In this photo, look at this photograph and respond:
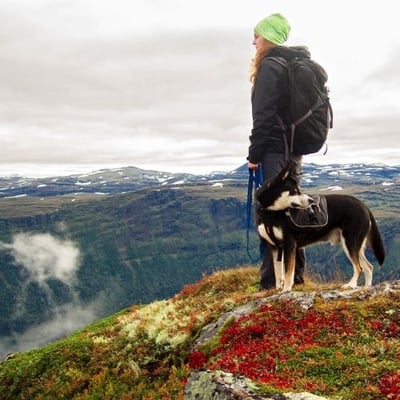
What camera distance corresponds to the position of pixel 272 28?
12578 mm

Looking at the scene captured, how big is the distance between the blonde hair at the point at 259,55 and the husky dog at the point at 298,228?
2.88 m

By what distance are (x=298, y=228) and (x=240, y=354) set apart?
11.9 feet

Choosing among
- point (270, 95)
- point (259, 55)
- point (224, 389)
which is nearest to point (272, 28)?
point (259, 55)

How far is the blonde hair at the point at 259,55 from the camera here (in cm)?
1252

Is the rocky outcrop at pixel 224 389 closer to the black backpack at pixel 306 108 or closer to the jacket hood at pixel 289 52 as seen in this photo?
the black backpack at pixel 306 108

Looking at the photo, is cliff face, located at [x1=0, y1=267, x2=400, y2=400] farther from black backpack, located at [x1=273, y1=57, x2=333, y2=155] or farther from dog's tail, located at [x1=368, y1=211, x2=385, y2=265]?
black backpack, located at [x1=273, y1=57, x2=333, y2=155]

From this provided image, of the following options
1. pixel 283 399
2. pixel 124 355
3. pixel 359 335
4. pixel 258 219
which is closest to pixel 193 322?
pixel 124 355

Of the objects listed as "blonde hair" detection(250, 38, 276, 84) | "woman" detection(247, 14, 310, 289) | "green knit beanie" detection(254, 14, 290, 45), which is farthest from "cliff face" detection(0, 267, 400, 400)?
"green knit beanie" detection(254, 14, 290, 45)

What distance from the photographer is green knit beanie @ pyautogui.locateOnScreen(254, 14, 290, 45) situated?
12.5 metres

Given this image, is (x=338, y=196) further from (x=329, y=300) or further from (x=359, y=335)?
(x=359, y=335)

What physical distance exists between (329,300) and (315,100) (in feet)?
15.9

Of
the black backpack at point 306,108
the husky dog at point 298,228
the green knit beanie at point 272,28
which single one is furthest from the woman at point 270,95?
the husky dog at point 298,228

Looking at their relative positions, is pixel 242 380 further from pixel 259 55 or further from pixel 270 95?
pixel 259 55

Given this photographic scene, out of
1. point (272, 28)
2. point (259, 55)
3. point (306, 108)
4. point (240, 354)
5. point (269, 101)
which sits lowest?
point (240, 354)
